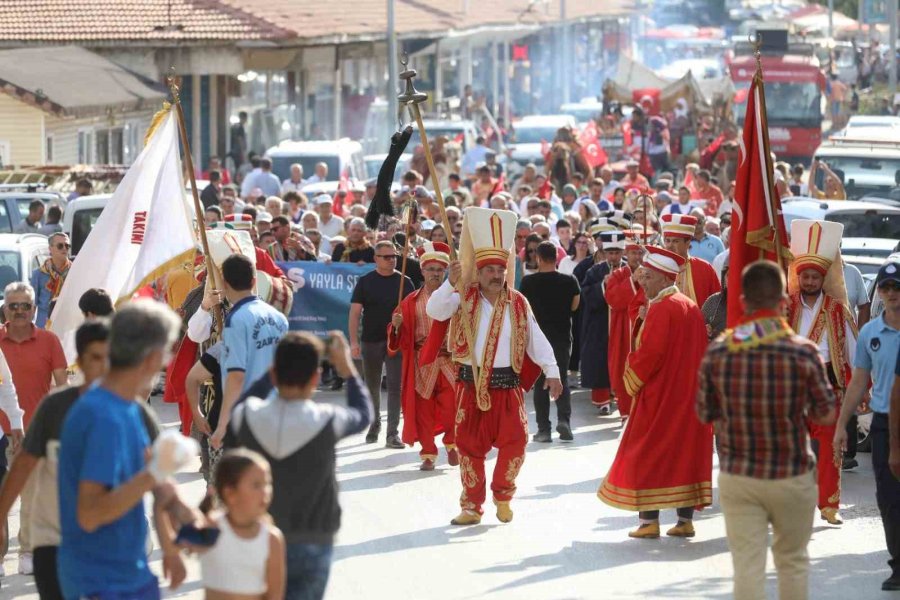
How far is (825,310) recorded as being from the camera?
1152 cm

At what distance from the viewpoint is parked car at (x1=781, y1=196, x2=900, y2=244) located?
19891mm

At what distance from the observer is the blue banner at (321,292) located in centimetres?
1941

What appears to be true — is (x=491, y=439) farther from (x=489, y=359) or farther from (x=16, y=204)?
(x=16, y=204)

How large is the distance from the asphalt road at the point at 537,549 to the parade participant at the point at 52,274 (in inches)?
128

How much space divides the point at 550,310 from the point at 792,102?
3410 centimetres

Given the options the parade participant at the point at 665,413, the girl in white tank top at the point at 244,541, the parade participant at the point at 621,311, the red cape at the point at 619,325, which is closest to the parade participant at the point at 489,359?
the parade participant at the point at 665,413

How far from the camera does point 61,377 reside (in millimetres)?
10227

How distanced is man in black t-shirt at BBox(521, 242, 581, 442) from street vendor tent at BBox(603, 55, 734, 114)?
28537 millimetres

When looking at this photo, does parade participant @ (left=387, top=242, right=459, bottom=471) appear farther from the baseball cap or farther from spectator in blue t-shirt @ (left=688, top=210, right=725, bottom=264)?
the baseball cap

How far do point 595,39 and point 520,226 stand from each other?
66.5 meters

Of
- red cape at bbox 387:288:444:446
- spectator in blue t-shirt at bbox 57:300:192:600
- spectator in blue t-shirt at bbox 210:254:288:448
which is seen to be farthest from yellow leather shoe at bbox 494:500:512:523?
spectator in blue t-shirt at bbox 57:300:192:600

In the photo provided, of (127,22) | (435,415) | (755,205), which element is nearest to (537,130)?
(127,22)

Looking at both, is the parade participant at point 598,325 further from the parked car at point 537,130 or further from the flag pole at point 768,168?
the parked car at point 537,130

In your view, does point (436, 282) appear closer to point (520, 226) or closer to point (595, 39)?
point (520, 226)
